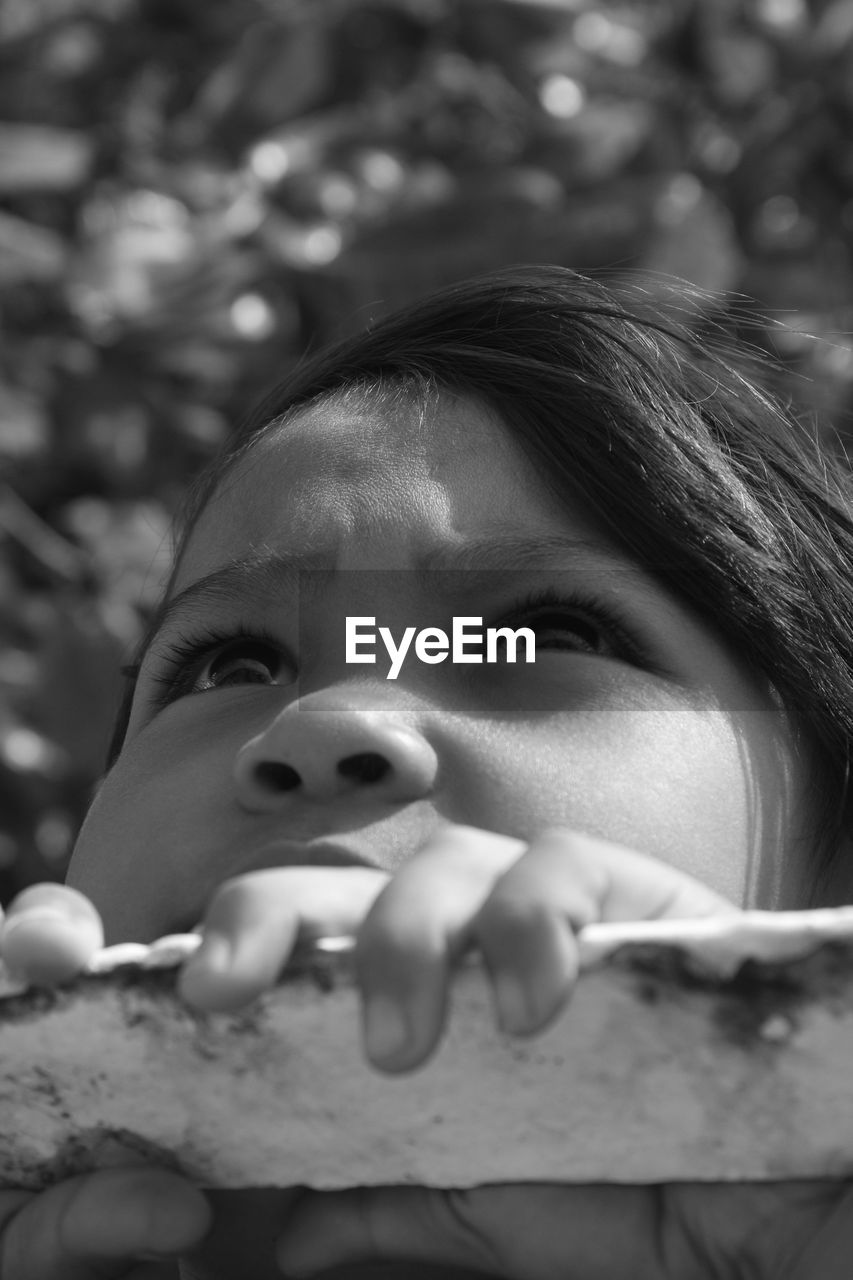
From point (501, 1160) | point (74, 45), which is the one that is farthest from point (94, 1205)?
point (74, 45)

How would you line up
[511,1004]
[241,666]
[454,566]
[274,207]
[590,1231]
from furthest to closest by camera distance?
[274,207] → [241,666] → [454,566] → [590,1231] → [511,1004]

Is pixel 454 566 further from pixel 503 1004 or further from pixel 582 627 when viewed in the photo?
pixel 503 1004

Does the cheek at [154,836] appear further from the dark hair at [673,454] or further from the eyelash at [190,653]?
the dark hair at [673,454]

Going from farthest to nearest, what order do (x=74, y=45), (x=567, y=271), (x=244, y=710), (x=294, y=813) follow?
(x=74, y=45), (x=567, y=271), (x=244, y=710), (x=294, y=813)

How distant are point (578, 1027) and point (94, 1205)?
20 centimetres

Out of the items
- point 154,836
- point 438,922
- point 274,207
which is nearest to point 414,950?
point 438,922

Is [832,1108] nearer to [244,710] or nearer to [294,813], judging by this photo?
[294,813]

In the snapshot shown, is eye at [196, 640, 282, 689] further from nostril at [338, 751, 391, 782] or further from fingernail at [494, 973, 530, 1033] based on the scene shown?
fingernail at [494, 973, 530, 1033]

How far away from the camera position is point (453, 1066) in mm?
532

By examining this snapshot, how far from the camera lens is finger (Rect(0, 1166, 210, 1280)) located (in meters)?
0.59

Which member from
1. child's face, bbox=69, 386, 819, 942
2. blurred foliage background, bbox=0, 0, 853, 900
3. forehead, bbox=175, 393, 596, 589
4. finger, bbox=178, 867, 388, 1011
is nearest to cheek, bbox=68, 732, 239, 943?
child's face, bbox=69, 386, 819, 942

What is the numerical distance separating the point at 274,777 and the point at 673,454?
33cm

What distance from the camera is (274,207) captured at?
2.08 m

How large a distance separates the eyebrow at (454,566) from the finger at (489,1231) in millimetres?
336
